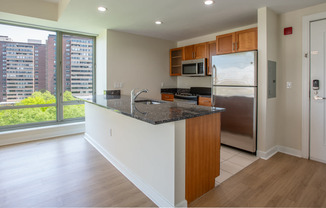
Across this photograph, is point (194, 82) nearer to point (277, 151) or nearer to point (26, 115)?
point (277, 151)

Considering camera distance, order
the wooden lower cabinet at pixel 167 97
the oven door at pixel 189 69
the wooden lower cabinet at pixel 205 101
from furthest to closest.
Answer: the wooden lower cabinet at pixel 167 97 < the oven door at pixel 189 69 < the wooden lower cabinet at pixel 205 101

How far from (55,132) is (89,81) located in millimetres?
1370

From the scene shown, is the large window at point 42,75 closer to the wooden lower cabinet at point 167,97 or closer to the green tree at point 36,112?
the green tree at point 36,112

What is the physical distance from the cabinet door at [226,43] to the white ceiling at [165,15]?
0.89ft

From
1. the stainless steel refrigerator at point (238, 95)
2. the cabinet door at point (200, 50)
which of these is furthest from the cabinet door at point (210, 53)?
the stainless steel refrigerator at point (238, 95)

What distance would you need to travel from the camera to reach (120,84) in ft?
14.1

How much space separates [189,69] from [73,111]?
2926 mm

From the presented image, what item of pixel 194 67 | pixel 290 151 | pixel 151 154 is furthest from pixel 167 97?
pixel 151 154

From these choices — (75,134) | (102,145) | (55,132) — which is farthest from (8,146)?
(102,145)

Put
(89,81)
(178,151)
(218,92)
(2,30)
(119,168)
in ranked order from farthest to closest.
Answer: (89,81) → (2,30) → (218,92) → (119,168) → (178,151)

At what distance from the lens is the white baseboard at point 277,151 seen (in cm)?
297

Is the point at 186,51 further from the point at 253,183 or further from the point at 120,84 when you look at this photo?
the point at 253,183

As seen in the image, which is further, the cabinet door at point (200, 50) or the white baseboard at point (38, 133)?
the cabinet door at point (200, 50)

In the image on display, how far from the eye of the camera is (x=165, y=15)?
10.4 ft
